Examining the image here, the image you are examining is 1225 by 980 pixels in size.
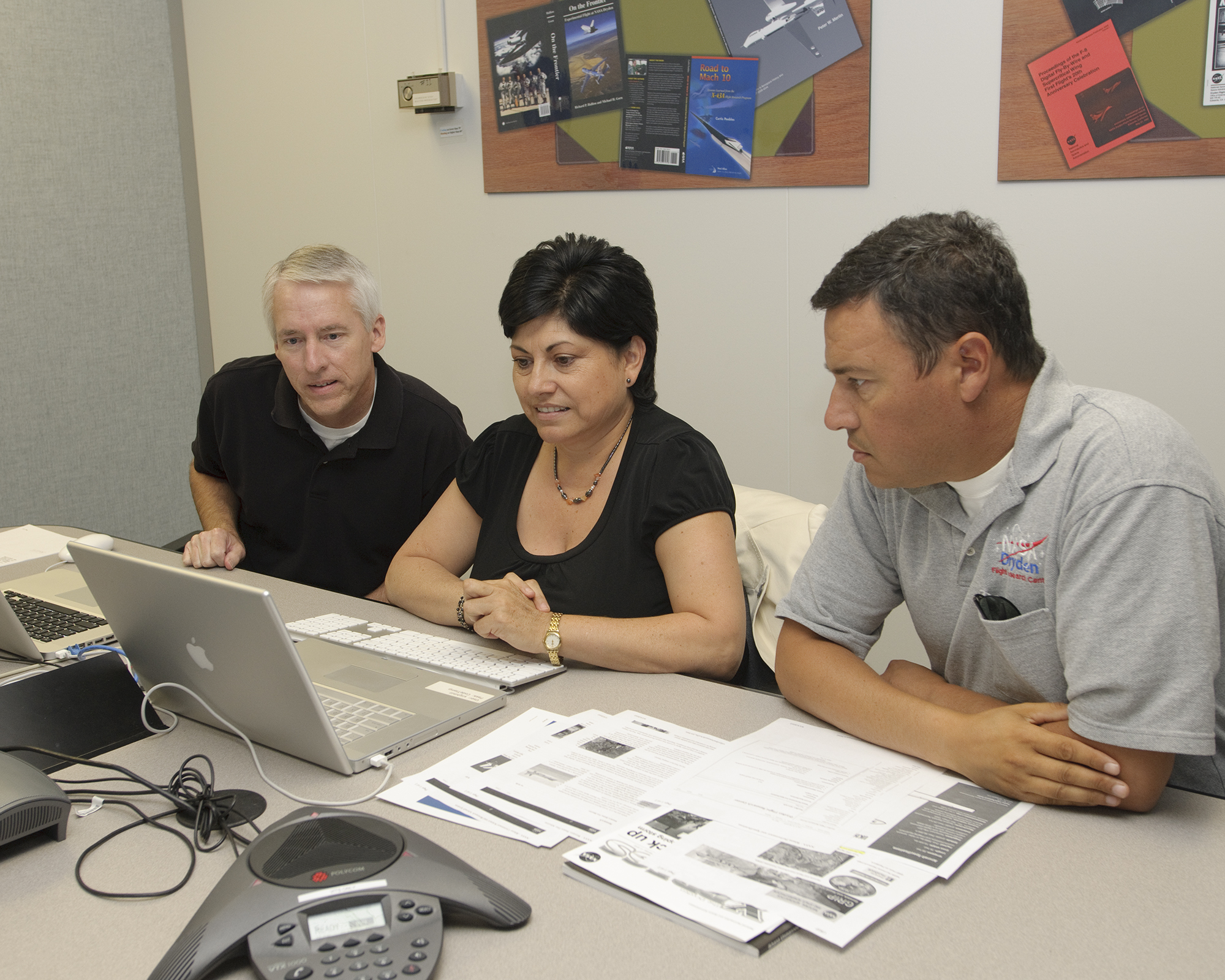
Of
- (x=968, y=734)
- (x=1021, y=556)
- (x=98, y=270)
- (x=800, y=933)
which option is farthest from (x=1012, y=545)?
(x=98, y=270)

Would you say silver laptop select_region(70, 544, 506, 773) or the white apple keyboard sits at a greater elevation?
silver laptop select_region(70, 544, 506, 773)

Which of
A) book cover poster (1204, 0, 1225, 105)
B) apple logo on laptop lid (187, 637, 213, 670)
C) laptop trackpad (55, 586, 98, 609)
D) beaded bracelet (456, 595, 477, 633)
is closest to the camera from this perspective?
apple logo on laptop lid (187, 637, 213, 670)

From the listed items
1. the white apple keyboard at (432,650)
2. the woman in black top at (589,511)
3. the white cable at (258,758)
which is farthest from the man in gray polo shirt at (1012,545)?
the white cable at (258,758)

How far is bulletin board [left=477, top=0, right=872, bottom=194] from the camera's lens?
255cm

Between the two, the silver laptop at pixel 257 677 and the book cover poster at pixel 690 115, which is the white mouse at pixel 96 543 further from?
the book cover poster at pixel 690 115

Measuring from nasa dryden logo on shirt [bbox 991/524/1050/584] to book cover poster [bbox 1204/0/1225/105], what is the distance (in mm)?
1426

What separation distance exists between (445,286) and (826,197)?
136cm

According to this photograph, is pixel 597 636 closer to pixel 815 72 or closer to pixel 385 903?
pixel 385 903

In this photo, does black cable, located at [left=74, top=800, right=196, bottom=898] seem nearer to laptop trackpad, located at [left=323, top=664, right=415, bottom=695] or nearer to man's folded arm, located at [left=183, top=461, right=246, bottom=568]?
laptop trackpad, located at [left=323, top=664, right=415, bottom=695]

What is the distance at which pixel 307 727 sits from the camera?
120 cm

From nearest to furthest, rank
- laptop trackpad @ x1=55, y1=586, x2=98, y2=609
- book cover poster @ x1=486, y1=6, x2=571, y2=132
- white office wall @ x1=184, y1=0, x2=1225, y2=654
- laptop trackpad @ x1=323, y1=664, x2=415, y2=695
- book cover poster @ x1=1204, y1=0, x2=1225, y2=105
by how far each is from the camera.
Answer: laptop trackpad @ x1=323, y1=664, x2=415, y2=695
laptop trackpad @ x1=55, y1=586, x2=98, y2=609
book cover poster @ x1=1204, y1=0, x2=1225, y2=105
white office wall @ x1=184, y1=0, x2=1225, y2=654
book cover poster @ x1=486, y1=6, x2=571, y2=132

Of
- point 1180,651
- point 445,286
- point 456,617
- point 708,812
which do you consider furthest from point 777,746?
point 445,286

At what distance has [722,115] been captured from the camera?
107 inches

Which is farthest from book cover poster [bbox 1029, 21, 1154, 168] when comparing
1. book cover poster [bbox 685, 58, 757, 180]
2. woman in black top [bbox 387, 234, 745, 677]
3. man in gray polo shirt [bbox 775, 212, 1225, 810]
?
man in gray polo shirt [bbox 775, 212, 1225, 810]
